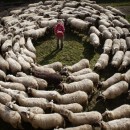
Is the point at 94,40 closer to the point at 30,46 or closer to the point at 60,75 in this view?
the point at 30,46

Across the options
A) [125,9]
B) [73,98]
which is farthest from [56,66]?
[125,9]

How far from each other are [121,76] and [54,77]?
3.33m

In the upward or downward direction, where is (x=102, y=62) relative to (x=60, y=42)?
upward

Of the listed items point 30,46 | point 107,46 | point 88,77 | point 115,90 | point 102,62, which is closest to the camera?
point 115,90

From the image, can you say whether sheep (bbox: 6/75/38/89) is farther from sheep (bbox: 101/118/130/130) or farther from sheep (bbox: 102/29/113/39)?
sheep (bbox: 102/29/113/39)

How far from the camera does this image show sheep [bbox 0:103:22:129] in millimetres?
13836

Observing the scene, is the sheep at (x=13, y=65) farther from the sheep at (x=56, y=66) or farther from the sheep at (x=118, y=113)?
the sheep at (x=118, y=113)

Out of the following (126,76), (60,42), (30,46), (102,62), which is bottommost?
(60,42)

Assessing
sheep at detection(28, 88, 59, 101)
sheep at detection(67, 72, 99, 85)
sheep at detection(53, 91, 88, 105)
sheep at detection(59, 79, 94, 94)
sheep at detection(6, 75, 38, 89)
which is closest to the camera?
sheep at detection(53, 91, 88, 105)

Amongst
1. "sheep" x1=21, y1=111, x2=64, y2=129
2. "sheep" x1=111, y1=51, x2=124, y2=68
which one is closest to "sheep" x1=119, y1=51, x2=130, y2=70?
"sheep" x1=111, y1=51, x2=124, y2=68

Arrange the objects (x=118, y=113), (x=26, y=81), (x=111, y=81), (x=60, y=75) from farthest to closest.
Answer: (x=60, y=75) → (x=111, y=81) → (x=26, y=81) → (x=118, y=113)

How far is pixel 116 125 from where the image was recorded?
13477 millimetres

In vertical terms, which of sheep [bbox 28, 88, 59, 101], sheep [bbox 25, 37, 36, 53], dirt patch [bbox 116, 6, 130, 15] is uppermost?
sheep [bbox 28, 88, 59, 101]

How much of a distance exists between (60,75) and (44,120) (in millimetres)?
3935
